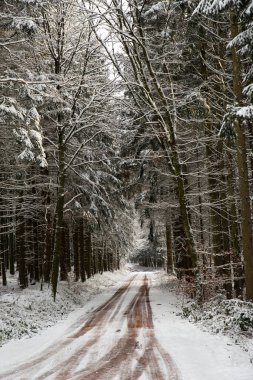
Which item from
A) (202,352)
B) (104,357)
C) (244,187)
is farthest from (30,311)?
(244,187)

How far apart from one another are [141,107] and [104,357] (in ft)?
34.5

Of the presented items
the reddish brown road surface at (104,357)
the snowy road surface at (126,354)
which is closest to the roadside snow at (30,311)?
the snowy road surface at (126,354)

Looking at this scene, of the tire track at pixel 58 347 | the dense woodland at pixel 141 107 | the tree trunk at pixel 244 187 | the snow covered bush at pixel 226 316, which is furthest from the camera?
the dense woodland at pixel 141 107

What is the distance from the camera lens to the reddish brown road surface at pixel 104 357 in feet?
24.1

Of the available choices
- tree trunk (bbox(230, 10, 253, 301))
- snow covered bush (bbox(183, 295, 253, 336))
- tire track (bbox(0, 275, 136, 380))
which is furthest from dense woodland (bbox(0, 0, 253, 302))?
tire track (bbox(0, 275, 136, 380))

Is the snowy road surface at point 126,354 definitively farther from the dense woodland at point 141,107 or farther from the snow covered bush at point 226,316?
the dense woodland at point 141,107

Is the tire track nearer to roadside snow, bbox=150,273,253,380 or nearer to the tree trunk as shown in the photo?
roadside snow, bbox=150,273,253,380

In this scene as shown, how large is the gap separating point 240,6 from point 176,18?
612 cm

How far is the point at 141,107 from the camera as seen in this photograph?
1645 centimetres

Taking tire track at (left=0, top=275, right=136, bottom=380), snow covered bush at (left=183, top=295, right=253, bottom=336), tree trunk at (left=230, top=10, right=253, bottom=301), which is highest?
tree trunk at (left=230, top=10, right=253, bottom=301)

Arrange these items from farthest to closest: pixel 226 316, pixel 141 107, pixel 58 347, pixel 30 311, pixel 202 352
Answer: pixel 141 107
pixel 30 311
pixel 226 316
pixel 58 347
pixel 202 352

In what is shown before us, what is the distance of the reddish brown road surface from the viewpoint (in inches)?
289

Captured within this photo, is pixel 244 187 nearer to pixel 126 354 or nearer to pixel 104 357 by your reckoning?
pixel 126 354

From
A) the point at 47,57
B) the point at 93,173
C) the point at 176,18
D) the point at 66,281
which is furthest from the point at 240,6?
the point at 66,281
